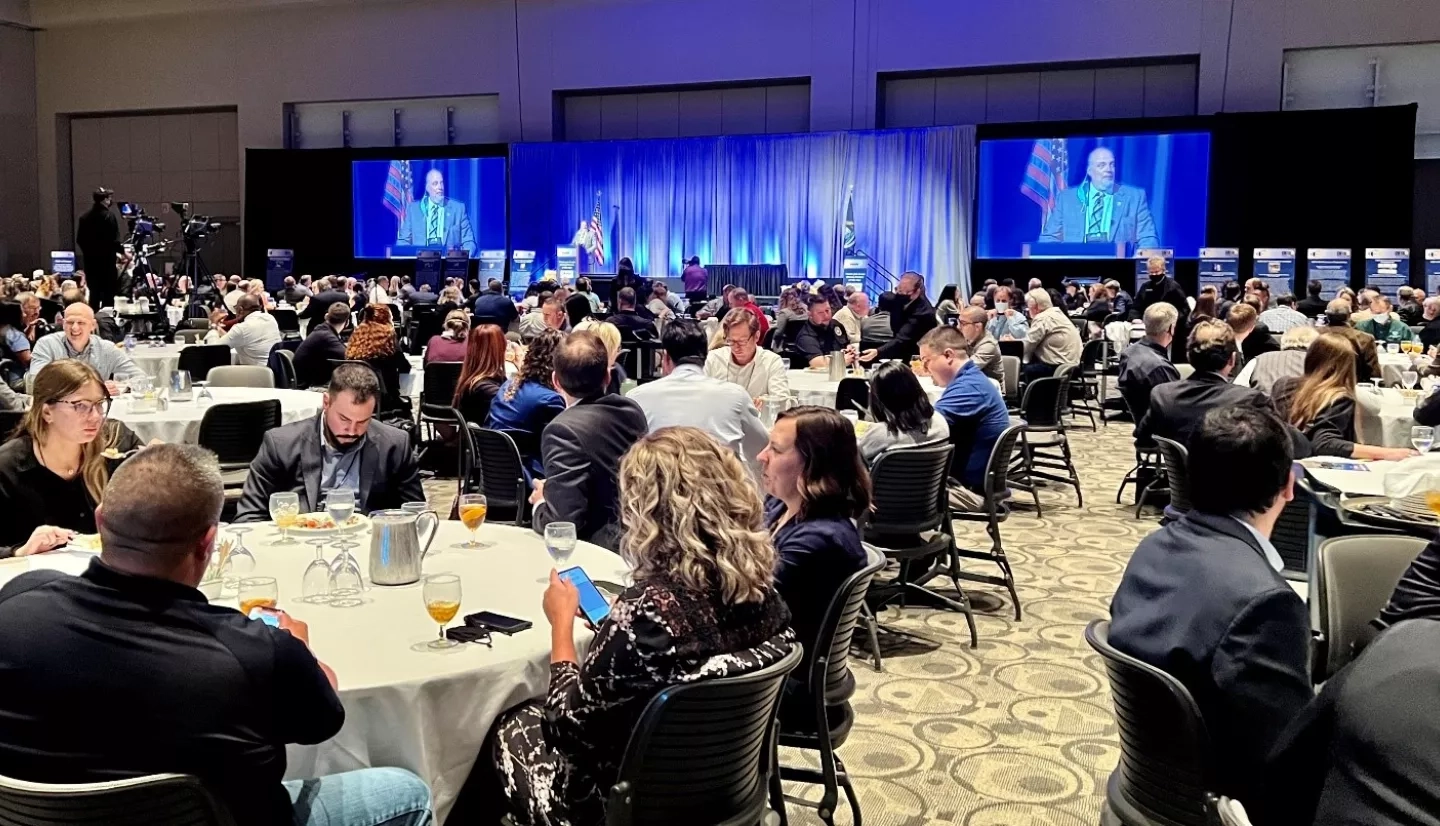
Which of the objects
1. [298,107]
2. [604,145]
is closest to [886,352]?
[604,145]

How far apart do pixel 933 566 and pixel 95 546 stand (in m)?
3.76

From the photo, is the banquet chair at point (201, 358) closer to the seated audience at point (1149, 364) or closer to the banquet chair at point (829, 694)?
the seated audience at point (1149, 364)

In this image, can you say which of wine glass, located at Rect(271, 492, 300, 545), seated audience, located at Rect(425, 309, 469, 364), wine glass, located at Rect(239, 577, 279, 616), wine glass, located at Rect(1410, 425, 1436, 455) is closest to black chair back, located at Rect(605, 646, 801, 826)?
wine glass, located at Rect(239, 577, 279, 616)

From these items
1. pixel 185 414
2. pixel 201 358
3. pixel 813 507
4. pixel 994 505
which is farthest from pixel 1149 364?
pixel 201 358

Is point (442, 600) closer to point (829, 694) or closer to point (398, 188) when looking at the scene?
point (829, 694)

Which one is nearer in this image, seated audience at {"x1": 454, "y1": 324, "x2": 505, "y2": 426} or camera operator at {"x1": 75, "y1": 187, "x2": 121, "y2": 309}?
seated audience at {"x1": 454, "y1": 324, "x2": 505, "y2": 426}

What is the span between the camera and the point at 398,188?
67.2 ft

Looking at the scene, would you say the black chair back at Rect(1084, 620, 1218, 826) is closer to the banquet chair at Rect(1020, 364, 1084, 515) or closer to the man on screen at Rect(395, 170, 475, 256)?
the banquet chair at Rect(1020, 364, 1084, 515)

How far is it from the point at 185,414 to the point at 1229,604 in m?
5.13

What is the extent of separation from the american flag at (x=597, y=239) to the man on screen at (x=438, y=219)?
2.12 meters

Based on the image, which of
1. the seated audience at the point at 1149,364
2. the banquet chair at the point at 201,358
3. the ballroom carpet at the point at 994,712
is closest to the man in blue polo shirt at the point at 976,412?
the ballroom carpet at the point at 994,712

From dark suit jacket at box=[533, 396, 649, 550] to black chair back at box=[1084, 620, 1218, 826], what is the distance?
1.99m

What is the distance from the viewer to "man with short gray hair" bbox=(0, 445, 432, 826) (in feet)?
5.74

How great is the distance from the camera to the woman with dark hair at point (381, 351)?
25.1 feet
